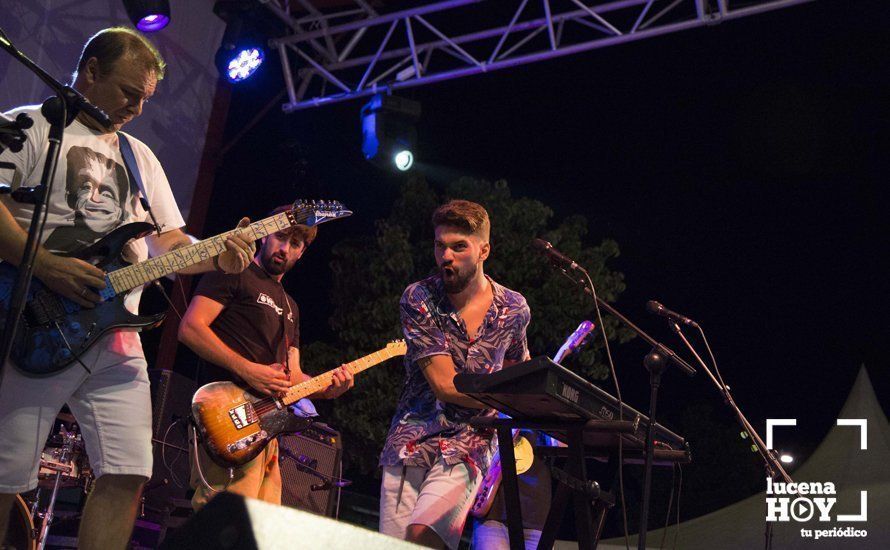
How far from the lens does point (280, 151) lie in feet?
33.4

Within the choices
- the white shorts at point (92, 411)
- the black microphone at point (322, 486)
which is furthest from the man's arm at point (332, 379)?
the white shorts at point (92, 411)

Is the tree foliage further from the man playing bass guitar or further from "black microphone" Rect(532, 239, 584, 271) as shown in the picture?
"black microphone" Rect(532, 239, 584, 271)

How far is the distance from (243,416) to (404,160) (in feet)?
17.6

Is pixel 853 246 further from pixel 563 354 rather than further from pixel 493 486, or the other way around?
pixel 493 486

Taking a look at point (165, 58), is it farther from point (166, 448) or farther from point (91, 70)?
point (91, 70)

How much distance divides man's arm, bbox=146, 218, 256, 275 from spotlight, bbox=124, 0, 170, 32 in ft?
13.9

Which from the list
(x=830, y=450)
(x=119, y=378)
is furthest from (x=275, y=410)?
(x=830, y=450)

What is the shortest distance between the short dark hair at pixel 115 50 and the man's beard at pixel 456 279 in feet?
5.10

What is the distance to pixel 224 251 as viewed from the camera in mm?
3770

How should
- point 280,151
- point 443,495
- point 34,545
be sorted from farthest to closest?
point 280,151 → point 34,545 → point 443,495

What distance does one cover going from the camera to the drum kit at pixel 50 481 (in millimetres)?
5219

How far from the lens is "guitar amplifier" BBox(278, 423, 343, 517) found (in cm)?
636

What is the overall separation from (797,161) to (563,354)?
916 cm

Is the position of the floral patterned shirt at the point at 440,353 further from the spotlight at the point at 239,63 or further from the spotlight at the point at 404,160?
the spotlight at the point at 404,160
